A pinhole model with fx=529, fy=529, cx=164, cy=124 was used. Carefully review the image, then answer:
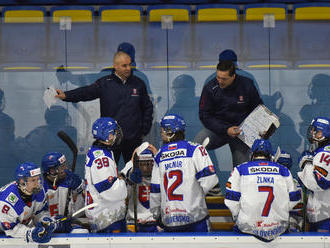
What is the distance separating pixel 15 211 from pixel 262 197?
6.01ft

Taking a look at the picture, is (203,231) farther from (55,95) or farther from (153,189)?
(55,95)

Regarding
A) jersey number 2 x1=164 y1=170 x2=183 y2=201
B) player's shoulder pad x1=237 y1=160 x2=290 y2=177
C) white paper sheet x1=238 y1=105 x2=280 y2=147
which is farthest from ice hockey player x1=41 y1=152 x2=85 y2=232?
white paper sheet x1=238 y1=105 x2=280 y2=147

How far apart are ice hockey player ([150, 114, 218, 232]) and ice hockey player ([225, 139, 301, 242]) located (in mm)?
224

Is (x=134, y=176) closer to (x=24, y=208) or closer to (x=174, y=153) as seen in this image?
(x=174, y=153)

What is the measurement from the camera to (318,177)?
4.08m

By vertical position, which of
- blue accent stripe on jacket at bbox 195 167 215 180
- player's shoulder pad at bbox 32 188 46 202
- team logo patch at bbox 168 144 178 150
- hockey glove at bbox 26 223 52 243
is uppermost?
team logo patch at bbox 168 144 178 150

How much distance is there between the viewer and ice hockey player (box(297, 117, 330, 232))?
410 centimetres

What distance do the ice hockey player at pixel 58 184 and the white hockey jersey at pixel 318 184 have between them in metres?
1.95

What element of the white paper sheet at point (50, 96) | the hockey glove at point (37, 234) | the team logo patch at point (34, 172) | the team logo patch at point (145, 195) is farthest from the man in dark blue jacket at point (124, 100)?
the hockey glove at point (37, 234)

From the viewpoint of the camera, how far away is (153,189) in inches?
165

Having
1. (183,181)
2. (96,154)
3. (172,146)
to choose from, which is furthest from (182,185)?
(96,154)

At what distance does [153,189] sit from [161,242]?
46 cm

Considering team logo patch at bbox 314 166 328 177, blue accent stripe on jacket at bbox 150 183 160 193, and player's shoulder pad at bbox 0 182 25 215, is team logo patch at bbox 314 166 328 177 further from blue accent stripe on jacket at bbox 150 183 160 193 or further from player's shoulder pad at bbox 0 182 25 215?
player's shoulder pad at bbox 0 182 25 215

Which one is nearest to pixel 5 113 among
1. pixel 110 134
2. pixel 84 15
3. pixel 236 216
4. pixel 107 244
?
pixel 84 15
